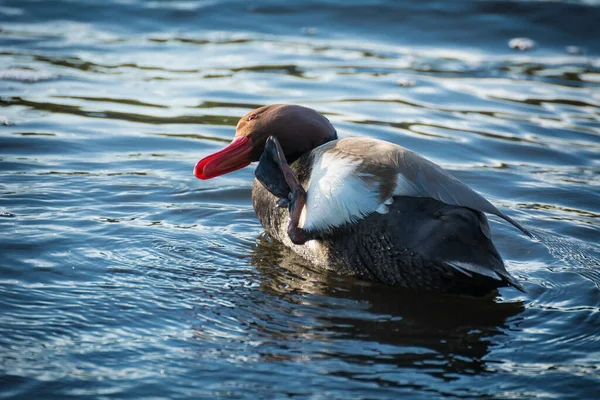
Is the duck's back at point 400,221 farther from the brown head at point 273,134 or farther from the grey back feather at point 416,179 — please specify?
the brown head at point 273,134

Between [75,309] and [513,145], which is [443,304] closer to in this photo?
[75,309]

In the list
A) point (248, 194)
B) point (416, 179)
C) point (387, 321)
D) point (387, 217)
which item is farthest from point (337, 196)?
point (248, 194)

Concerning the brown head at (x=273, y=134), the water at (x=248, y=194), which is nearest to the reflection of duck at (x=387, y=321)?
the water at (x=248, y=194)

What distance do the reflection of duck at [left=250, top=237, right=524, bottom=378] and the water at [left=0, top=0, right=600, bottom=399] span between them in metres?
0.01

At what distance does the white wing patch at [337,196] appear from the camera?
353 centimetres

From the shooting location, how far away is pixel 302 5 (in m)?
10.1

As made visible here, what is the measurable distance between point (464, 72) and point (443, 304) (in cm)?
522

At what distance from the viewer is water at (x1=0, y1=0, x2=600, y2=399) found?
2.87 metres

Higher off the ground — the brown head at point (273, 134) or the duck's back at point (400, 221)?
the brown head at point (273, 134)

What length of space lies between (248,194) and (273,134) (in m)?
1.02

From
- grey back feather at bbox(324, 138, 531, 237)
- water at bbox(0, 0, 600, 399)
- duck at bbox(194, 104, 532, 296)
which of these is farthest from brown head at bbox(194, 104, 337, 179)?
grey back feather at bbox(324, 138, 531, 237)

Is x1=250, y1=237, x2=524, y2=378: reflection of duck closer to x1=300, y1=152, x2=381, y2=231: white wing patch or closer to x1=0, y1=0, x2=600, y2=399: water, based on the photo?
x1=0, y1=0, x2=600, y2=399: water

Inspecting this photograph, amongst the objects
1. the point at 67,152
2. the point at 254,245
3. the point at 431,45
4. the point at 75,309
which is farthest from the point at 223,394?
the point at 431,45

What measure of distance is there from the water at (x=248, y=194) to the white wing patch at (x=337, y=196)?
13.3 inches
